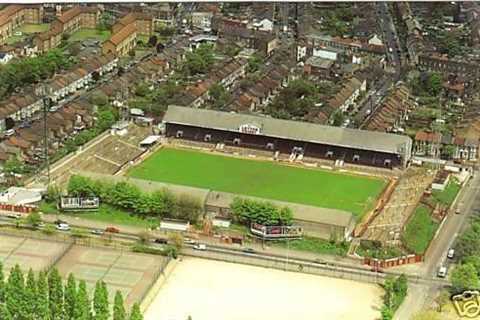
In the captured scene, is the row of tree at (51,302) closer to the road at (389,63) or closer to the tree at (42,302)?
the tree at (42,302)

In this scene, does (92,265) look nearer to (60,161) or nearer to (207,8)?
(60,161)

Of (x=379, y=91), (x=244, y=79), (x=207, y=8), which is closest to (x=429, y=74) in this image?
(x=379, y=91)

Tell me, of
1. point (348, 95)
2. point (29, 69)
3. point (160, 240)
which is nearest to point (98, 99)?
point (29, 69)

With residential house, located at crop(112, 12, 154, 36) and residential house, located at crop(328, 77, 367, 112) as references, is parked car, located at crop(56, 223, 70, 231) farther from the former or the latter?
residential house, located at crop(112, 12, 154, 36)

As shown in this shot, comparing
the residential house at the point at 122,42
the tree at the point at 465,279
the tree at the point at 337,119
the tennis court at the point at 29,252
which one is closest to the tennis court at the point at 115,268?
the tennis court at the point at 29,252

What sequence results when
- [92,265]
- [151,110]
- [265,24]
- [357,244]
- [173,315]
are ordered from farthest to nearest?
1. [265,24]
2. [151,110]
3. [357,244]
4. [92,265]
5. [173,315]

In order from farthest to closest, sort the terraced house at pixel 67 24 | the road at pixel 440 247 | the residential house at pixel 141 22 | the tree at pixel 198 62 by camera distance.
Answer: the residential house at pixel 141 22, the terraced house at pixel 67 24, the tree at pixel 198 62, the road at pixel 440 247

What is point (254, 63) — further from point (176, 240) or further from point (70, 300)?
point (70, 300)

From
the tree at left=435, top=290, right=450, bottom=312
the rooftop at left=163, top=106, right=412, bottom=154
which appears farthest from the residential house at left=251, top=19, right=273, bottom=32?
the tree at left=435, top=290, right=450, bottom=312
